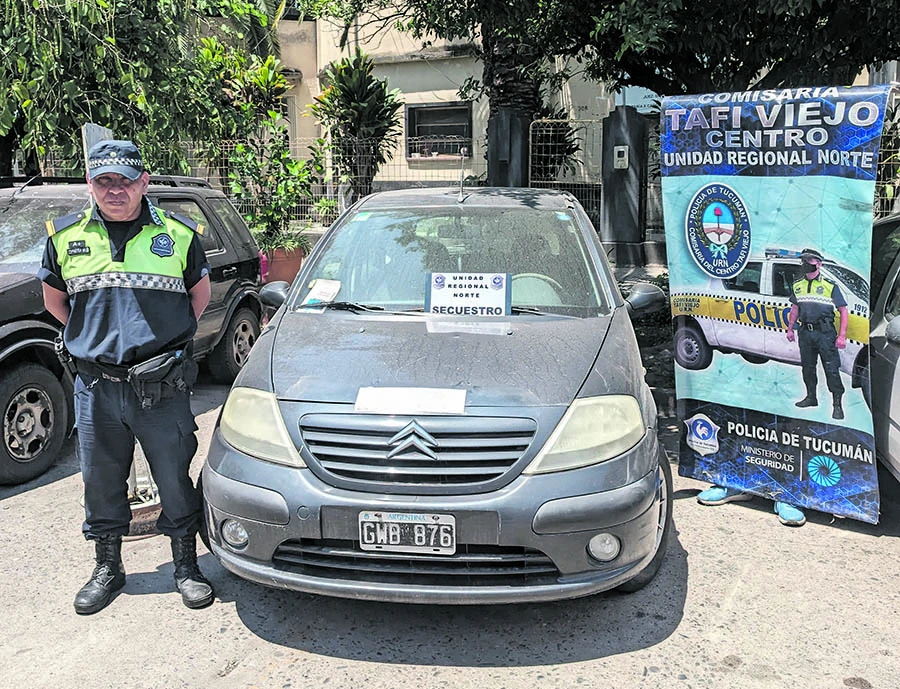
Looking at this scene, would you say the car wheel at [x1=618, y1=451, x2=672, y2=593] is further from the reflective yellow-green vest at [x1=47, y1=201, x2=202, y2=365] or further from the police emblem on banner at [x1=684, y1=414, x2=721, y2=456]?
the reflective yellow-green vest at [x1=47, y1=201, x2=202, y2=365]

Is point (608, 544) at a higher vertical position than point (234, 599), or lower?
higher

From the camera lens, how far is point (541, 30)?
23.5 feet

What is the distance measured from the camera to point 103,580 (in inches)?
136

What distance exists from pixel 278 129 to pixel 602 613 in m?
10.1

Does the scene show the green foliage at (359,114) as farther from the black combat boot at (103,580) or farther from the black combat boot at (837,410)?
the black combat boot at (103,580)

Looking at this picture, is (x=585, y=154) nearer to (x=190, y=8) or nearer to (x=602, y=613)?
(x=190, y=8)

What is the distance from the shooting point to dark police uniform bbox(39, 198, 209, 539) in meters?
3.23

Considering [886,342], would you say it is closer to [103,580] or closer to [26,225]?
[103,580]

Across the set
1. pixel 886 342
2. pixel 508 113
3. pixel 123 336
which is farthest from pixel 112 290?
pixel 508 113

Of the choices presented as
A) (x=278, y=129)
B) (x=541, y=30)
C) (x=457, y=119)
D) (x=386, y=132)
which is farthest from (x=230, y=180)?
(x=457, y=119)

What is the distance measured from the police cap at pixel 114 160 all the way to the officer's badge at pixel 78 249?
27cm

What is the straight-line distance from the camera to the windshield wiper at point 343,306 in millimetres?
3871

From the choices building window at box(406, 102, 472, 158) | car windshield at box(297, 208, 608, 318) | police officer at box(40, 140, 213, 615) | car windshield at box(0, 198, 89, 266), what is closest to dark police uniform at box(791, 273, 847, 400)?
car windshield at box(297, 208, 608, 318)

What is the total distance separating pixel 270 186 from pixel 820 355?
901 cm
